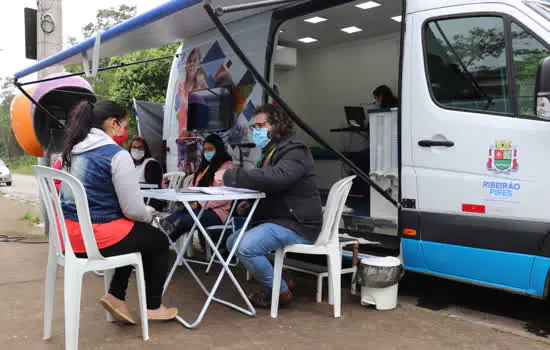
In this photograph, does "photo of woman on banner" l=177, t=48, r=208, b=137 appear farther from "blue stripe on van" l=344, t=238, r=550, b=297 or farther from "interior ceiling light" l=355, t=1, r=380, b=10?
Answer: "blue stripe on van" l=344, t=238, r=550, b=297

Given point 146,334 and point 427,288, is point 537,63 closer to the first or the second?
point 427,288

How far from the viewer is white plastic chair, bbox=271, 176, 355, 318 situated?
12.1ft

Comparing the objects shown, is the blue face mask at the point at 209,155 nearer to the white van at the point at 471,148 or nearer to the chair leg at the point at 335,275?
the white van at the point at 471,148

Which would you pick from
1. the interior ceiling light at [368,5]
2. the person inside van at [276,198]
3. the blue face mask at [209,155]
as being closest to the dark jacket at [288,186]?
the person inside van at [276,198]

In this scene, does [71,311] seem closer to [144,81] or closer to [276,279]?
[276,279]

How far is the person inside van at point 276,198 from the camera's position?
366cm

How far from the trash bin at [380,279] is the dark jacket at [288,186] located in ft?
1.48

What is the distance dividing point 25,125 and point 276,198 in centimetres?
492

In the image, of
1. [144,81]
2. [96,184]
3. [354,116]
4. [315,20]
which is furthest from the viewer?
[144,81]

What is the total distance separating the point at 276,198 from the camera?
12.6 ft

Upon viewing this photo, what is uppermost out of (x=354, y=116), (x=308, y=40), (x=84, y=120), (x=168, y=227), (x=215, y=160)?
(x=308, y=40)

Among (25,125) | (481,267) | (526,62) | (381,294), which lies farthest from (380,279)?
(25,125)

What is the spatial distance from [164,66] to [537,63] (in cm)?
1199

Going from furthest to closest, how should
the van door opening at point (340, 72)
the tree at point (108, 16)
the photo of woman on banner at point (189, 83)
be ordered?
1. the tree at point (108, 16)
2. the van door opening at point (340, 72)
3. the photo of woman on banner at point (189, 83)
